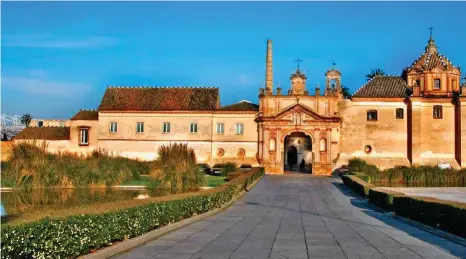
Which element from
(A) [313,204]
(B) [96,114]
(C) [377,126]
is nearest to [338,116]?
(C) [377,126]

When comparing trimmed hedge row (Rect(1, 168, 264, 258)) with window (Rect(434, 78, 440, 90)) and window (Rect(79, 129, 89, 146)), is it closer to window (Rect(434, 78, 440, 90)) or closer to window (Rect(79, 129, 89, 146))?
window (Rect(79, 129, 89, 146))

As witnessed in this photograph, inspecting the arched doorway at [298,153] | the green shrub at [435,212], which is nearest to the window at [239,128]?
the arched doorway at [298,153]

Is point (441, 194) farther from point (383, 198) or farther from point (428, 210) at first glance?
point (428, 210)

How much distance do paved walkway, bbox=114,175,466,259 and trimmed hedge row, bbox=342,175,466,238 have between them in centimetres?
61

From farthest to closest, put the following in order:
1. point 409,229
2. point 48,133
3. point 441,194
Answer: point 48,133 < point 441,194 < point 409,229

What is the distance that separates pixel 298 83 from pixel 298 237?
139ft

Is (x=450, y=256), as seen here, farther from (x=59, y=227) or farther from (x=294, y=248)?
(x=59, y=227)

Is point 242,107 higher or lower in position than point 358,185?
higher

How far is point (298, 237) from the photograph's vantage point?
15320mm

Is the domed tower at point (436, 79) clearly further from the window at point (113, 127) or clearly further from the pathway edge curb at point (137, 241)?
the pathway edge curb at point (137, 241)

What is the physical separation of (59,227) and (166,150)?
83.2 feet

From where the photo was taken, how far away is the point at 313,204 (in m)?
28.1

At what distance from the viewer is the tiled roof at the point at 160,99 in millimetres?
57531

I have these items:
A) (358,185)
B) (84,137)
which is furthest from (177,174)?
(84,137)
